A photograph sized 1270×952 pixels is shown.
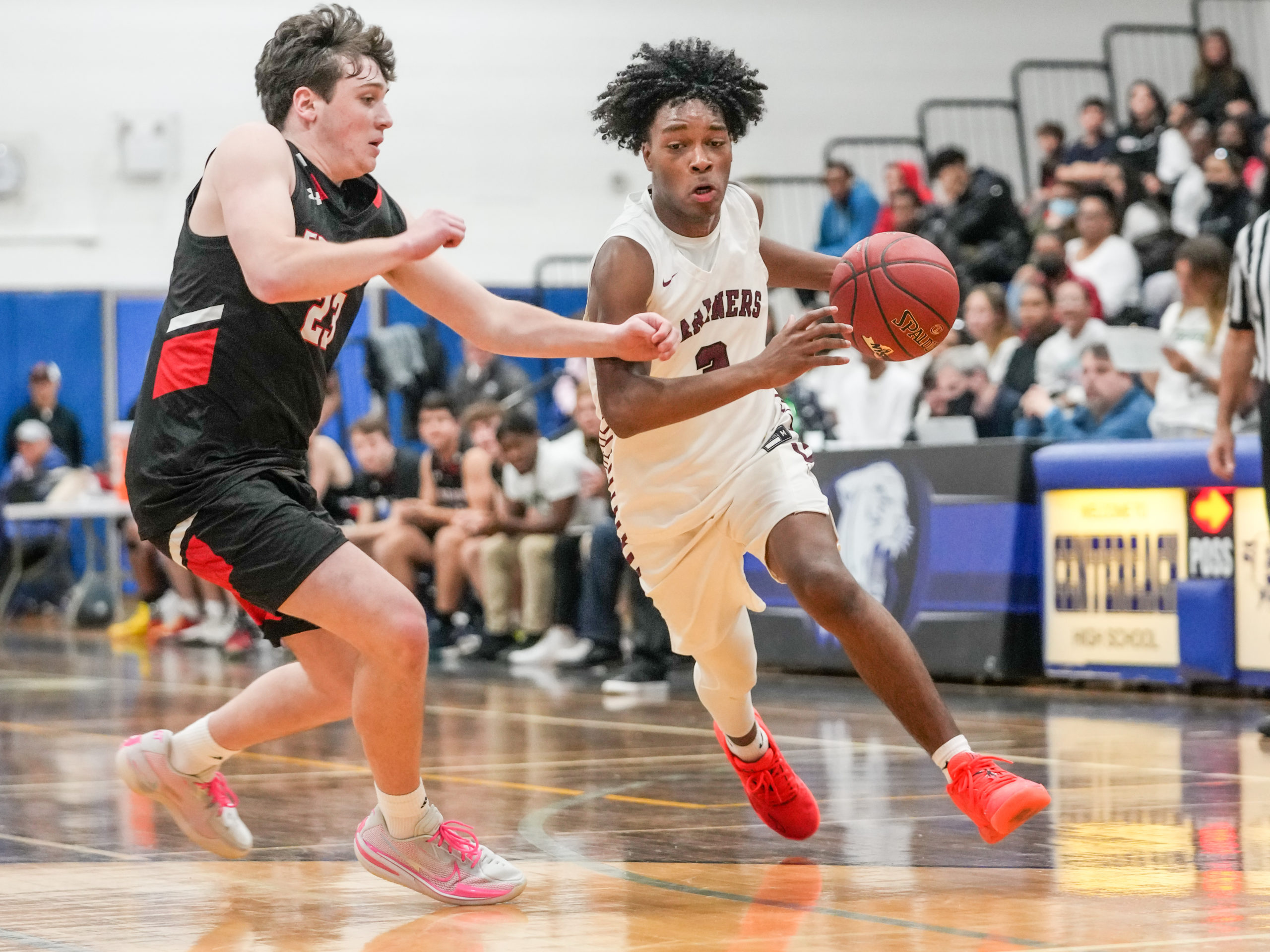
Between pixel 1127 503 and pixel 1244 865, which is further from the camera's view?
pixel 1127 503

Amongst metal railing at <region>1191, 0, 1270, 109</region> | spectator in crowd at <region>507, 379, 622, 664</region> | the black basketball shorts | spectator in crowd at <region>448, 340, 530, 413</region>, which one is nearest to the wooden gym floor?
the black basketball shorts

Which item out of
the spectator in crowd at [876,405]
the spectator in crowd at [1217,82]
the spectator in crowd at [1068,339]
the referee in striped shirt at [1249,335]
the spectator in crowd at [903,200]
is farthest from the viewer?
the spectator in crowd at [903,200]

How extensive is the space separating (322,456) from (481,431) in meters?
1.27

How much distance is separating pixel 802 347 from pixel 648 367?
0.60 m

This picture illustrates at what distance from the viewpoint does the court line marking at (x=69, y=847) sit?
4.40 m

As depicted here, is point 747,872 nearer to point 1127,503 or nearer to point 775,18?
point 1127,503

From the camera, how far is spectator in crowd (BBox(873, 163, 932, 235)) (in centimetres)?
1410

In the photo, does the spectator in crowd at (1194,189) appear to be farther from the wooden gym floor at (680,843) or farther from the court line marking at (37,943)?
the court line marking at (37,943)

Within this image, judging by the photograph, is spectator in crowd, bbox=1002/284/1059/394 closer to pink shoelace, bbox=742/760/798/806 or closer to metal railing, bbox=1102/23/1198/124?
pink shoelace, bbox=742/760/798/806

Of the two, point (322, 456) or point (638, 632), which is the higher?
point (322, 456)

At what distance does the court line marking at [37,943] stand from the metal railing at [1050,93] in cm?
1501

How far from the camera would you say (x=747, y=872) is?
4.08m

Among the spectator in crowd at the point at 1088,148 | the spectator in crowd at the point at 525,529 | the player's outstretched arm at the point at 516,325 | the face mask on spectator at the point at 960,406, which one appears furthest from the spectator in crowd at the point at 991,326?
the player's outstretched arm at the point at 516,325

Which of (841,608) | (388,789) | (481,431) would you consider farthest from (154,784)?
(481,431)
